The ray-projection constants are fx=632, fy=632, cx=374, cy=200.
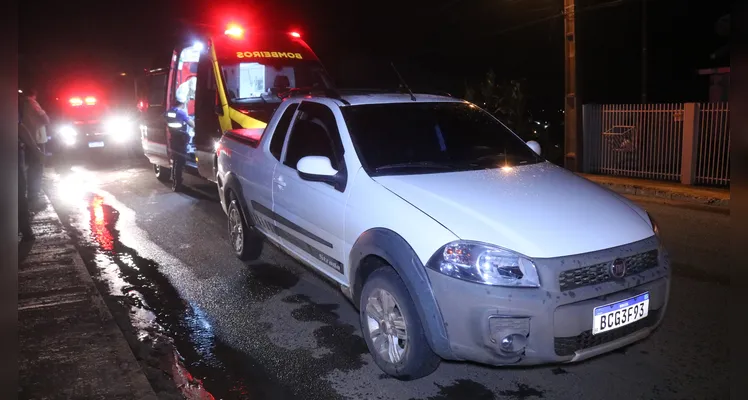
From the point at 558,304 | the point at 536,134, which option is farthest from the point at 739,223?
the point at 536,134

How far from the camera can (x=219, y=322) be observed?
5.19 m

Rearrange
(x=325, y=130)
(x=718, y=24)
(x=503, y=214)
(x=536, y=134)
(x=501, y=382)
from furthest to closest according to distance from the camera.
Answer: (x=718, y=24) < (x=536, y=134) < (x=325, y=130) < (x=501, y=382) < (x=503, y=214)

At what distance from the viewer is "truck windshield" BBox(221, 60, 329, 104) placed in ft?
31.5

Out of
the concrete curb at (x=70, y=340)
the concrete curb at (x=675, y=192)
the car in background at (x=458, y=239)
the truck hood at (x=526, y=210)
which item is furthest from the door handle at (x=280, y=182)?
the concrete curb at (x=675, y=192)

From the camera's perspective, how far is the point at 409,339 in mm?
3762

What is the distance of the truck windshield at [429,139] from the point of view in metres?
4.56

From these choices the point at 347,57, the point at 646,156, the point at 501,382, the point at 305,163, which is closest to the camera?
the point at 501,382

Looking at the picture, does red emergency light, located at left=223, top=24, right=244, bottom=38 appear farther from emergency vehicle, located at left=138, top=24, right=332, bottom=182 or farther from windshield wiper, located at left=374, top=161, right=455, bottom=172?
windshield wiper, located at left=374, top=161, right=455, bottom=172

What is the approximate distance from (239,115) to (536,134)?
29.9 ft

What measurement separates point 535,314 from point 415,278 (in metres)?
0.69

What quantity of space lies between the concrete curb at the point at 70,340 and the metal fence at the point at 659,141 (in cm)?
952

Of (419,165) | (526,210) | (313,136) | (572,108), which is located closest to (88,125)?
(572,108)

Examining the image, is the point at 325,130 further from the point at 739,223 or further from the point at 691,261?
the point at 691,261

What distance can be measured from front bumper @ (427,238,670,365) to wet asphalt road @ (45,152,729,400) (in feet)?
1.61
